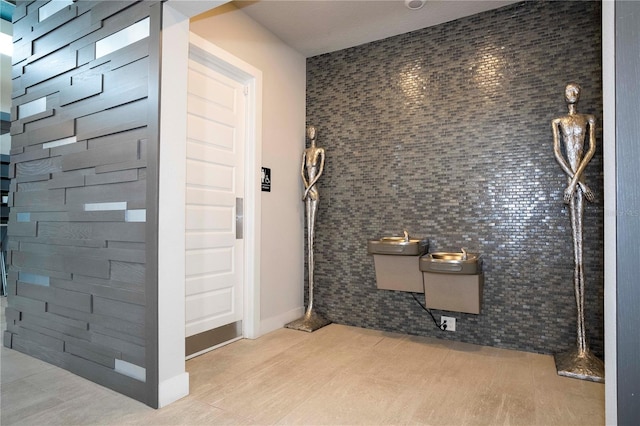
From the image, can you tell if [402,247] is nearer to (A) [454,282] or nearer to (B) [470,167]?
(A) [454,282]

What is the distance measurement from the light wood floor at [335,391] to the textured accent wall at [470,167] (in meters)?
0.48

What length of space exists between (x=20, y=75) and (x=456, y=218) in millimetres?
3811

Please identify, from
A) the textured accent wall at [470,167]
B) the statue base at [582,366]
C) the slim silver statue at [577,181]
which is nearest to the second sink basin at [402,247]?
the textured accent wall at [470,167]

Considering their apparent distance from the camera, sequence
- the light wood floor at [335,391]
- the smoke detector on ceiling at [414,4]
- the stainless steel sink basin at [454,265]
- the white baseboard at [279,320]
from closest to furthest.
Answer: the light wood floor at [335,391] < the stainless steel sink basin at [454,265] < the smoke detector on ceiling at [414,4] < the white baseboard at [279,320]

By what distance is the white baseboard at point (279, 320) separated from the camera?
3459 millimetres

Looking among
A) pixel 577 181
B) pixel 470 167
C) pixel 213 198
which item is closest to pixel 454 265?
pixel 470 167

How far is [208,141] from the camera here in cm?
301

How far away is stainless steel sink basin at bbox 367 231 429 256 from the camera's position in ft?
10.2

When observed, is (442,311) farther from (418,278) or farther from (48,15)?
(48,15)

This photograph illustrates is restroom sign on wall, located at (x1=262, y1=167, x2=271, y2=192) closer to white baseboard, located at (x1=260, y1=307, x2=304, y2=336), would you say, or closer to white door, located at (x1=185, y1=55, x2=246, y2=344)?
white door, located at (x1=185, y1=55, x2=246, y2=344)

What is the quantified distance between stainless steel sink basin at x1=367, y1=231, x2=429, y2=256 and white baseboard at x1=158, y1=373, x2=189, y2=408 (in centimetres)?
179

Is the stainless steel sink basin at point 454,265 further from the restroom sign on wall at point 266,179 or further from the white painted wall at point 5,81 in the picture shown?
the white painted wall at point 5,81

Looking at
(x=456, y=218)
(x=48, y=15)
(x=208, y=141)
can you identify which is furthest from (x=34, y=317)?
(x=456, y=218)

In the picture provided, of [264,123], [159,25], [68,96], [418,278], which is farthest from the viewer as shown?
[264,123]
